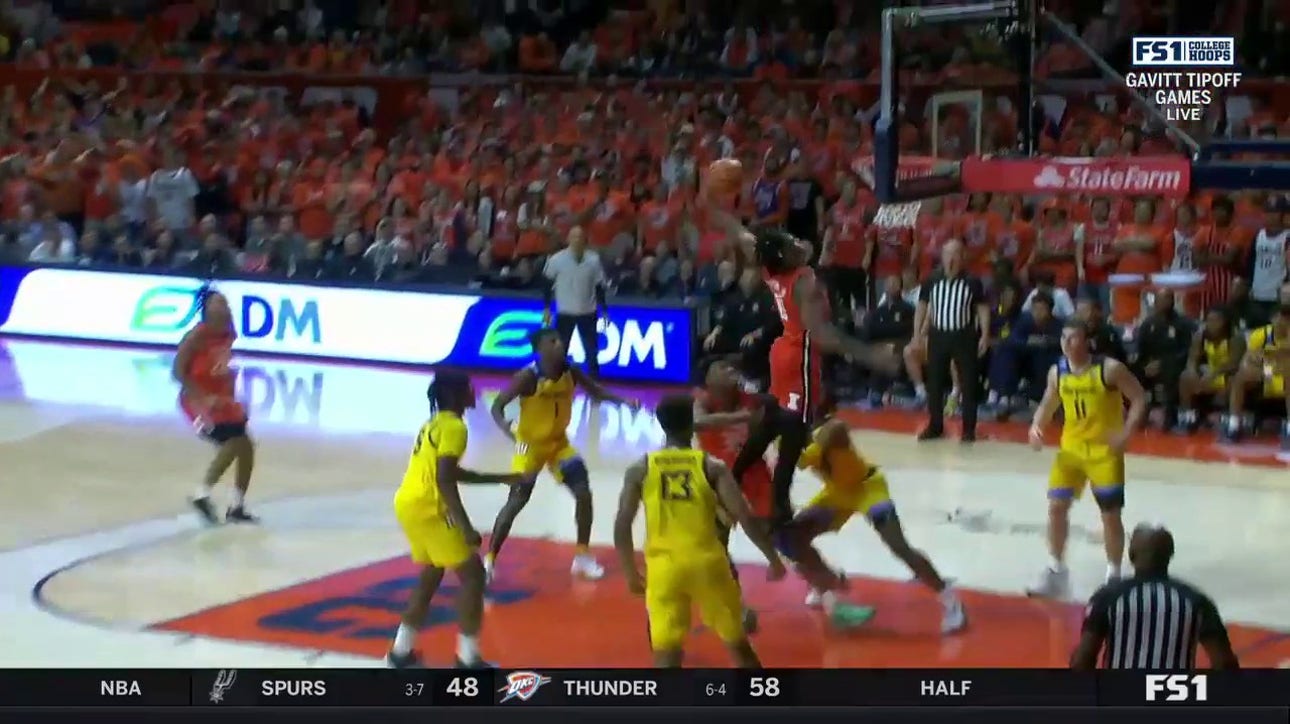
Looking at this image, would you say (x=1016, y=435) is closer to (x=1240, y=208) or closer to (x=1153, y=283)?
(x=1153, y=283)

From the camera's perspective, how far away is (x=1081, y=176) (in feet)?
44.0

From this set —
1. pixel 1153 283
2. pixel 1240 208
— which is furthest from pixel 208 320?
pixel 1240 208

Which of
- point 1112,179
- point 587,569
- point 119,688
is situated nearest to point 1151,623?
point 119,688

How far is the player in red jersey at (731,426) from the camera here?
26.7 feet

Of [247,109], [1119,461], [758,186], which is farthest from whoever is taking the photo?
[247,109]

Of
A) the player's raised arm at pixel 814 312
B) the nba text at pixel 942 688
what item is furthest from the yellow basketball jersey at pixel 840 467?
the nba text at pixel 942 688

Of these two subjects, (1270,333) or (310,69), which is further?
(310,69)

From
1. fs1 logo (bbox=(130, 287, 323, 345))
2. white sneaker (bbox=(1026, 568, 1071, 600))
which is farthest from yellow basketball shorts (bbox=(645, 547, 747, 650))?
fs1 logo (bbox=(130, 287, 323, 345))

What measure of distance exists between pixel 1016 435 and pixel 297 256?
8.08 metres

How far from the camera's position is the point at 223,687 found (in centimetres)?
484

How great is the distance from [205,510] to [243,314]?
25.7 feet

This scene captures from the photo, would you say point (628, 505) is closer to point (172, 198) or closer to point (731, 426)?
point (731, 426)

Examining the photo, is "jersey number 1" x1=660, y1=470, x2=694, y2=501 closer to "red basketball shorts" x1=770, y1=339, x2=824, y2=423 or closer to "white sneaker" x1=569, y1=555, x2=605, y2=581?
"red basketball shorts" x1=770, y1=339, x2=824, y2=423

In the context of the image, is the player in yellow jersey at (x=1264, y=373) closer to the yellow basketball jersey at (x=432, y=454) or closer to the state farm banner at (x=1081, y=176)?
the state farm banner at (x=1081, y=176)
